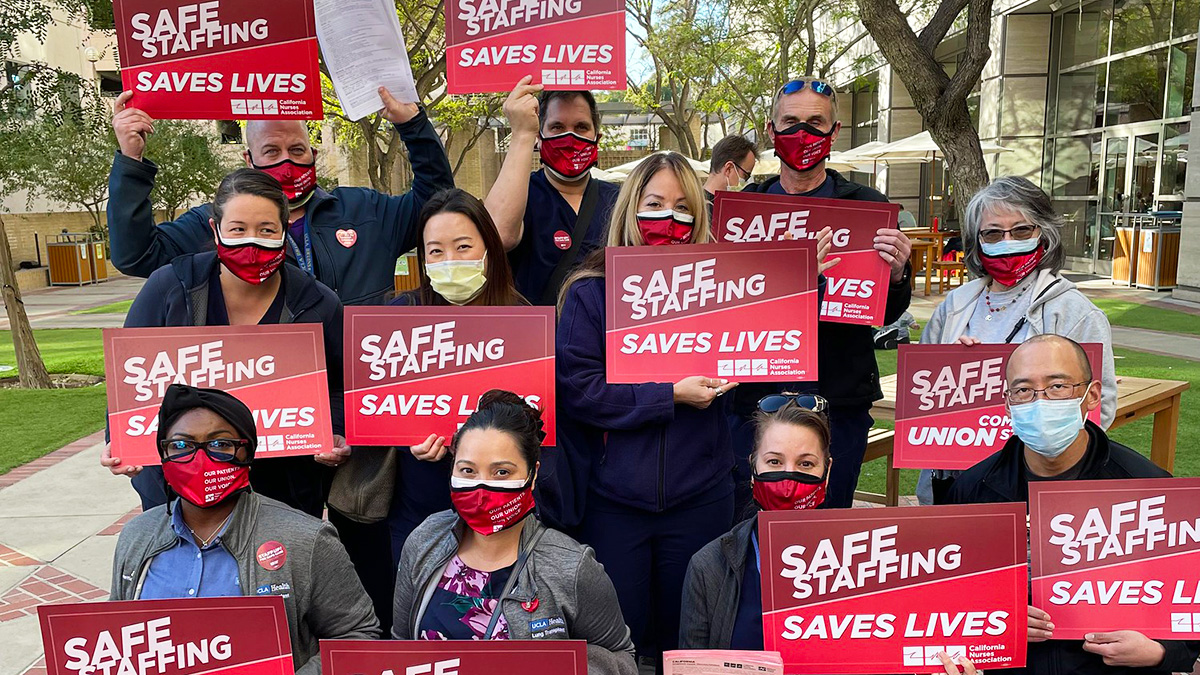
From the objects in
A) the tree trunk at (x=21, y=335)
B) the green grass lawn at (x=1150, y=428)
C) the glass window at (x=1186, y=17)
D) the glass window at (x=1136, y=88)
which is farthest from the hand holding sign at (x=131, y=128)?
the glass window at (x=1136, y=88)

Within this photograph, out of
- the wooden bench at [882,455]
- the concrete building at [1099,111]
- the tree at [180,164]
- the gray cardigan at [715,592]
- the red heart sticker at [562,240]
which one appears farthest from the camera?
the tree at [180,164]

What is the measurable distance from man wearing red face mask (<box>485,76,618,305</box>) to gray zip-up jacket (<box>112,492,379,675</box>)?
5.11 ft

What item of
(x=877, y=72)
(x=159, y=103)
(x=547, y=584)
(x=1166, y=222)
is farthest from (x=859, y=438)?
(x=877, y=72)

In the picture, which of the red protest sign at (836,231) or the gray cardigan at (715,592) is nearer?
the gray cardigan at (715,592)

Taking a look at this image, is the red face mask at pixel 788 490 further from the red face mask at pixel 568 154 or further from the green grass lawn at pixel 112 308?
the green grass lawn at pixel 112 308

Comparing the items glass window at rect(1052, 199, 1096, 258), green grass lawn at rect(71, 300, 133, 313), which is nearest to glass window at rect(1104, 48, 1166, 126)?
A: glass window at rect(1052, 199, 1096, 258)

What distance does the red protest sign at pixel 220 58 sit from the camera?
3768 mm

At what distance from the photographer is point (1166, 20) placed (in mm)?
18078

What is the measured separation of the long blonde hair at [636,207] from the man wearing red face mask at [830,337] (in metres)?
0.61

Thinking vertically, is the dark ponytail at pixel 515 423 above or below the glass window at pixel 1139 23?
below

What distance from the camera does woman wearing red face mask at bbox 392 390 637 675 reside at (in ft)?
9.10

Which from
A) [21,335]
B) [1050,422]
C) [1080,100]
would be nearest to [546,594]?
[1050,422]

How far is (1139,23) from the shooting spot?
19.1 meters

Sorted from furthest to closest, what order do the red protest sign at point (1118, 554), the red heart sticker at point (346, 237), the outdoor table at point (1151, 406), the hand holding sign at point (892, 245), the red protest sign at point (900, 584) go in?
the outdoor table at point (1151, 406) < the red heart sticker at point (346, 237) < the hand holding sign at point (892, 245) < the red protest sign at point (1118, 554) < the red protest sign at point (900, 584)
